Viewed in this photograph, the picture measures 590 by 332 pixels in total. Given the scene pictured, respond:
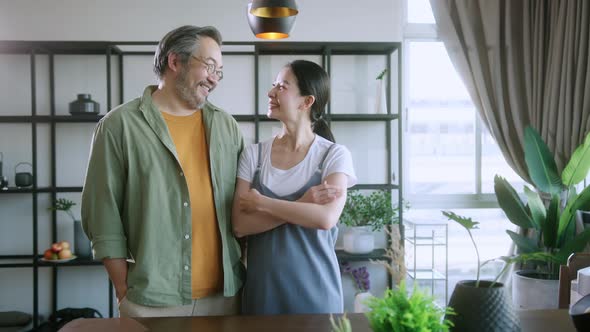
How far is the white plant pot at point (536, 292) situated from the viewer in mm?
3334

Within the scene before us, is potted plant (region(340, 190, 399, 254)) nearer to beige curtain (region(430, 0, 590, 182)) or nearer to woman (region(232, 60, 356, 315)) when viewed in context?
beige curtain (region(430, 0, 590, 182))

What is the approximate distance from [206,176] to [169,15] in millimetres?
2552

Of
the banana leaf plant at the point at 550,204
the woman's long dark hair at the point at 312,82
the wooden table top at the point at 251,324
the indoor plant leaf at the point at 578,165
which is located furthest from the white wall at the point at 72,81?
the wooden table top at the point at 251,324

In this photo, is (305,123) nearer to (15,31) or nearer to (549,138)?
(549,138)

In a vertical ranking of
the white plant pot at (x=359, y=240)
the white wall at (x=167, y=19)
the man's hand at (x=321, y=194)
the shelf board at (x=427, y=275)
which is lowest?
the shelf board at (x=427, y=275)

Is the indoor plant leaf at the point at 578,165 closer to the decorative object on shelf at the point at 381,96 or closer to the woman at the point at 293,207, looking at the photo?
the decorative object on shelf at the point at 381,96

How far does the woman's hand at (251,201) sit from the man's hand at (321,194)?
144mm

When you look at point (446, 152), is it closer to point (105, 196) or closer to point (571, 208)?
point (571, 208)

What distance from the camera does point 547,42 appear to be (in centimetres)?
408

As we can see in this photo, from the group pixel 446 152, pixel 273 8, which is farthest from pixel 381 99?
pixel 273 8

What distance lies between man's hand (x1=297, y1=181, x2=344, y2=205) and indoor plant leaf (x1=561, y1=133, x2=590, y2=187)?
217 centimetres

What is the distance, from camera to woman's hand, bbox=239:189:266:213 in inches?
69.2

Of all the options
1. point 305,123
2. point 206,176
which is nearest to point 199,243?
point 206,176

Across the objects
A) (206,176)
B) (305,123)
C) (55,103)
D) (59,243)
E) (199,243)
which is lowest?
(59,243)
